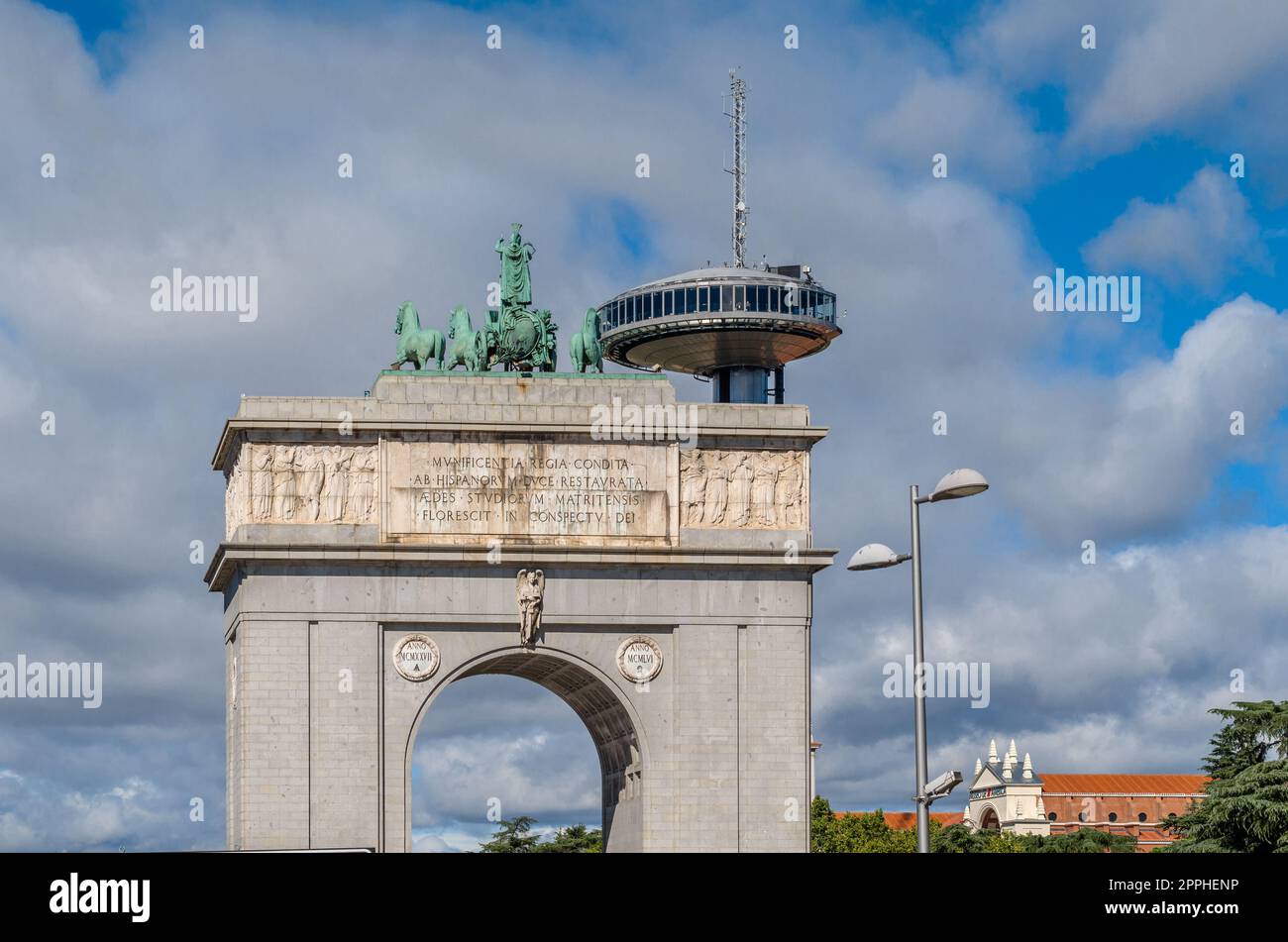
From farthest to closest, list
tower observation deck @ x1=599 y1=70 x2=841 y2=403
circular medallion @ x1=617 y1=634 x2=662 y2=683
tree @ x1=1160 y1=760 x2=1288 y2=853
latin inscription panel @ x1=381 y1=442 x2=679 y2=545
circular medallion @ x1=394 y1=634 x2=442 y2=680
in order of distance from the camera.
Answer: tower observation deck @ x1=599 y1=70 x2=841 y2=403 → tree @ x1=1160 y1=760 x2=1288 y2=853 → circular medallion @ x1=617 y1=634 x2=662 y2=683 → latin inscription panel @ x1=381 y1=442 x2=679 y2=545 → circular medallion @ x1=394 y1=634 x2=442 y2=680

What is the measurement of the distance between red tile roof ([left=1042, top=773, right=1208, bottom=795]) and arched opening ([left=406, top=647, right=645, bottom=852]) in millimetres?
133455

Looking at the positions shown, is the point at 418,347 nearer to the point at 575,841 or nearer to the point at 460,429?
the point at 460,429

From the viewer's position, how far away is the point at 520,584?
2495 inches

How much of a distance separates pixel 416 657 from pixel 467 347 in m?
9.53

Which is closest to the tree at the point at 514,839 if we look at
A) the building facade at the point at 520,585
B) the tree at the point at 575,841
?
the tree at the point at 575,841

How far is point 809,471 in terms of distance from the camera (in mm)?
65812

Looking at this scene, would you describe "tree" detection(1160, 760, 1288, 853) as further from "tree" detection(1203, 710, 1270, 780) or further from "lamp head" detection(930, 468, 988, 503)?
"lamp head" detection(930, 468, 988, 503)

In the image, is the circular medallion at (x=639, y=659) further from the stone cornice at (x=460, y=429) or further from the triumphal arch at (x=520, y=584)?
the stone cornice at (x=460, y=429)

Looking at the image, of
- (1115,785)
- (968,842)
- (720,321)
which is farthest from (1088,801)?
(720,321)

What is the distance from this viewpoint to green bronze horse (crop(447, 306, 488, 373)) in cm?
6575

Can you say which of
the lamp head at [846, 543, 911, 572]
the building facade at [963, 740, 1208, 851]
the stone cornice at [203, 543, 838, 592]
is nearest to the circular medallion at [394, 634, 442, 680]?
the stone cornice at [203, 543, 838, 592]

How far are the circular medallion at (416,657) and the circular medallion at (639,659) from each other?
5350 mm
